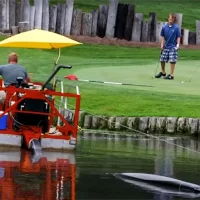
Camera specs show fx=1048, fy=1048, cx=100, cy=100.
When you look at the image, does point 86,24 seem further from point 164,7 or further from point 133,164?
point 133,164

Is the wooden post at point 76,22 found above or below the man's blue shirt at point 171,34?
below

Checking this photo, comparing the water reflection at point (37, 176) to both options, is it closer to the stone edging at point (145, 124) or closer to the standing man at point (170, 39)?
the stone edging at point (145, 124)

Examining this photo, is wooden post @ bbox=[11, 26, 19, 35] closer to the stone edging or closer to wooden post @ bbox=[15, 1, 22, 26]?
wooden post @ bbox=[15, 1, 22, 26]

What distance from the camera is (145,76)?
28.5 metres

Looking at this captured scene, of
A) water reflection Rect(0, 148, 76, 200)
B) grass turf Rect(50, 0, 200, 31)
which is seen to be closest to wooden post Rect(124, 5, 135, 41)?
grass turf Rect(50, 0, 200, 31)

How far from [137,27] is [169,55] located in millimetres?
8943

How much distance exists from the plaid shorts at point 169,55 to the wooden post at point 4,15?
317 inches

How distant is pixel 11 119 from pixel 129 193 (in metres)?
5.09

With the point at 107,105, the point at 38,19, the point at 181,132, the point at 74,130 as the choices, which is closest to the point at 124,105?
the point at 107,105

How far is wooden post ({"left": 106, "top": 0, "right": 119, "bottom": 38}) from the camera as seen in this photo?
38.0 m

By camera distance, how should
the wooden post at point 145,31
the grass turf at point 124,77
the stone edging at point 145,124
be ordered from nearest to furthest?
1. the stone edging at point 145,124
2. the grass turf at point 124,77
3. the wooden post at point 145,31

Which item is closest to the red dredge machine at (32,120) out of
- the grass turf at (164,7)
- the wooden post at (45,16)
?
the wooden post at (45,16)

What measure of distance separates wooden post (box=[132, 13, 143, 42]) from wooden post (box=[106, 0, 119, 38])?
0.75m

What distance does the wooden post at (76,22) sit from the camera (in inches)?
1480
